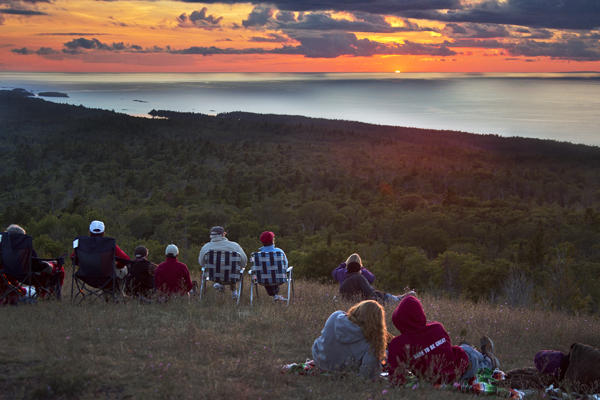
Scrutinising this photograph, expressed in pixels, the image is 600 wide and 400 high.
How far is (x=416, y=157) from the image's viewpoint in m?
139

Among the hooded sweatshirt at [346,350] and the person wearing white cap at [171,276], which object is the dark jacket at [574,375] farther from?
the person wearing white cap at [171,276]

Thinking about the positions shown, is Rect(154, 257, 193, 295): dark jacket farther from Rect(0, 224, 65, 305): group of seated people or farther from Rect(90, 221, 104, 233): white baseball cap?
Rect(0, 224, 65, 305): group of seated people

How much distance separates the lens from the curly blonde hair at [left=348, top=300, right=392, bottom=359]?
3.80 m

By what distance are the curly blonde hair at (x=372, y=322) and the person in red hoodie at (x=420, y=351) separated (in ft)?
0.36

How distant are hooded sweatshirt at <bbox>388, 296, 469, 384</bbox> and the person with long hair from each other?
131 mm

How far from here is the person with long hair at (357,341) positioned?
3.82 metres

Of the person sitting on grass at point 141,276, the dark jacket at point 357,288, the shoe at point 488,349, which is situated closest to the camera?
the shoe at point 488,349

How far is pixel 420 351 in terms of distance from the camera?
12.5 ft

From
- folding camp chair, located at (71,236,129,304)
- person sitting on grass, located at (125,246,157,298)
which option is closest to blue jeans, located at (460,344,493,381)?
person sitting on grass, located at (125,246,157,298)

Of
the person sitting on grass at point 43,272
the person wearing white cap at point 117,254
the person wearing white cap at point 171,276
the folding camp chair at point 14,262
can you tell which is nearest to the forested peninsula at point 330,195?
the person wearing white cap at point 171,276

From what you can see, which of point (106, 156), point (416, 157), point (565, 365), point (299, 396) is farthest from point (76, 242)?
point (416, 157)

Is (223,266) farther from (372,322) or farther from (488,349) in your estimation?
(488,349)

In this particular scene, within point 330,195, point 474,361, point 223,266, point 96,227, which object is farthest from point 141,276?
point 330,195

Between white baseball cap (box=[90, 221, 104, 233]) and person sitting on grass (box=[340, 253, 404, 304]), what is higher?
white baseball cap (box=[90, 221, 104, 233])
